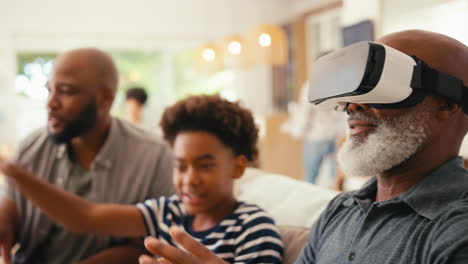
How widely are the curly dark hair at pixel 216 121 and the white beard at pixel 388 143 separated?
0.49 metres

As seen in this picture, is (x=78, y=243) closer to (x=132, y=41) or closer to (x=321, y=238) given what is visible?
(x=321, y=238)

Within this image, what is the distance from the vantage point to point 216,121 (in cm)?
141

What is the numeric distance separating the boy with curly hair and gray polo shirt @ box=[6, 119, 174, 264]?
301mm

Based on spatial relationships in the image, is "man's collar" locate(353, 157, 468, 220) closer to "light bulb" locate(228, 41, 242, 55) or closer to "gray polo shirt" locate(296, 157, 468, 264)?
"gray polo shirt" locate(296, 157, 468, 264)

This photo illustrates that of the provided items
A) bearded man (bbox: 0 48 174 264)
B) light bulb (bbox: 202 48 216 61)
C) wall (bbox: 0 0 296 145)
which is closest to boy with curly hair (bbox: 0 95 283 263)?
bearded man (bbox: 0 48 174 264)

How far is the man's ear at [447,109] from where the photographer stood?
903 mm

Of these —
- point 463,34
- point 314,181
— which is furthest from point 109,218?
point 314,181

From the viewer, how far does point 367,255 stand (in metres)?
0.89

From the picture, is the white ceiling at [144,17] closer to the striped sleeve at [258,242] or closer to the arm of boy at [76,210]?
the arm of boy at [76,210]

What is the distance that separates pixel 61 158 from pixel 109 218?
535 mm

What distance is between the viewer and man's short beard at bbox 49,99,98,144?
6.06ft

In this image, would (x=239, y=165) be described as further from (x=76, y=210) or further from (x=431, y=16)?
(x=431, y=16)

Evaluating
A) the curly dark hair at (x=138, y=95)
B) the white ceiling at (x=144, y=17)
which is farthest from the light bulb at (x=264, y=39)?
the white ceiling at (x=144, y=17)

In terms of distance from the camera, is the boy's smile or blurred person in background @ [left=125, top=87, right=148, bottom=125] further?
blurred person in background @ [left=125, top=87, right=148, bottom=125]
